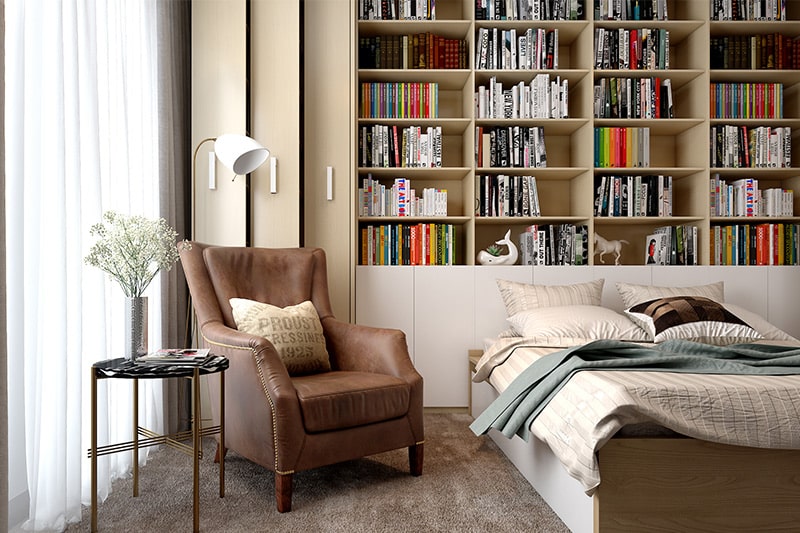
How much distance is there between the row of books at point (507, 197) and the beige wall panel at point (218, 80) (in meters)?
1.45

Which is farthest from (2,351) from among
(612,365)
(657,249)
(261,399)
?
(657,249)

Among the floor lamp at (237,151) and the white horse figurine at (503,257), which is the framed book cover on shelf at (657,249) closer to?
the white horse figurine at (503,257)

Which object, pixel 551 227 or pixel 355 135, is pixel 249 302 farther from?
pixel 551 227

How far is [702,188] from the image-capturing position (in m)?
3.70

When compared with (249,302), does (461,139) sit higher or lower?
higher

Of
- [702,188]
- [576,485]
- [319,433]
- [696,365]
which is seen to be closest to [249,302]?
[319,433]

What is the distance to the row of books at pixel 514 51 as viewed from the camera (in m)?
3.69

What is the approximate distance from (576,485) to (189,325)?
2.32m

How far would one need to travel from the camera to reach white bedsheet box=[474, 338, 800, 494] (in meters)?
1.68

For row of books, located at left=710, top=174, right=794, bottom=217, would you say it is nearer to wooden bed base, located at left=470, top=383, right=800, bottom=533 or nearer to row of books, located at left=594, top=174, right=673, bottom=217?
row of books, located at left=594, top=174, right=673, bottom=217

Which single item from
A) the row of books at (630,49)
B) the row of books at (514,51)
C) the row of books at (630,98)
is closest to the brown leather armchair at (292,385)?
the row of books at (514,51)

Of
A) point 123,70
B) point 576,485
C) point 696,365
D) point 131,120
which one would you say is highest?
point 123,70

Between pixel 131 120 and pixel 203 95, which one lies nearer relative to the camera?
pixel 131 120

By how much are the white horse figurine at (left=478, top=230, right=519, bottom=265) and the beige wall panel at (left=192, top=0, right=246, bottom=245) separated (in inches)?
57.2
